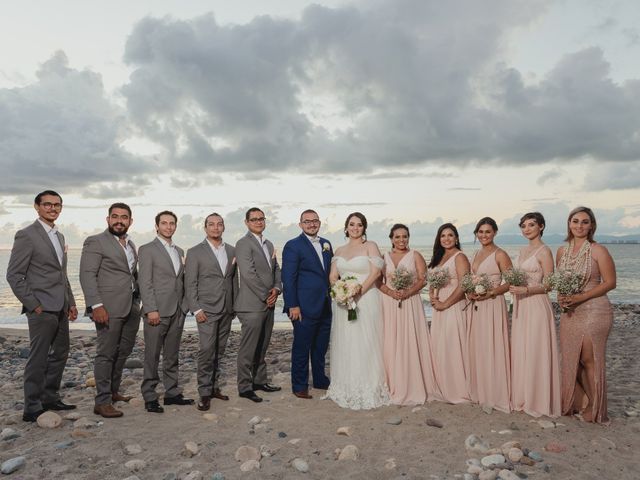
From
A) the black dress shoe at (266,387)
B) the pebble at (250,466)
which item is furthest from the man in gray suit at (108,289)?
the pebble at (250,466)

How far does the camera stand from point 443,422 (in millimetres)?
6719

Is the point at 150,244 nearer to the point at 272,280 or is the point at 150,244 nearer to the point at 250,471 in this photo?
the point at 272,280

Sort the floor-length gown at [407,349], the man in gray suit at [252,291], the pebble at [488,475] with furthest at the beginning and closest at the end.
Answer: the man in gray suit at [252,291] → the floor-length gown at [407,349] → the pebble at [488,475]

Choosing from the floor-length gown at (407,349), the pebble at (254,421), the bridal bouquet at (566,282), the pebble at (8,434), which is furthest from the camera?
the floor-length gown at (407,349)

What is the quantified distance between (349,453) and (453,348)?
8.63 feet

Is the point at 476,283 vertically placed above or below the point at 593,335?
above

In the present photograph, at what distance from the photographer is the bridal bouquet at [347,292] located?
24.0 ft

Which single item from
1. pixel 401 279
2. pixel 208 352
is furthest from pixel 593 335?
pixel 208 352

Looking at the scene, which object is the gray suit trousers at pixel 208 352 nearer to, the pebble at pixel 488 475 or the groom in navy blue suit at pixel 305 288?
the groom in navy blue suit at pixel 305 288

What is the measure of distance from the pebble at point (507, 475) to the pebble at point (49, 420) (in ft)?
18.2

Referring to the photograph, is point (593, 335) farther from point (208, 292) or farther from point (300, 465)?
point (208, 292)

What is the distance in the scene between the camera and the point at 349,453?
5.64m

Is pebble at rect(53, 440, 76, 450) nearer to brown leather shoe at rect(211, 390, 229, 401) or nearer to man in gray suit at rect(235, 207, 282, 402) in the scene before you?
brown leather shoe at rect(211, 390, 229, 401)

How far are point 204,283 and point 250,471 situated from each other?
117 inches
